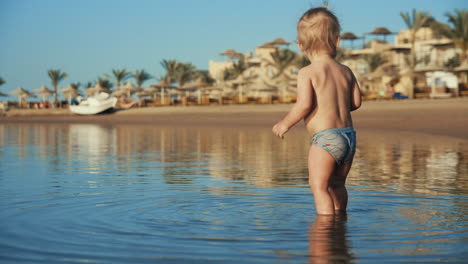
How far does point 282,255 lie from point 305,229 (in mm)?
869

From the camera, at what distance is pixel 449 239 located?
4.29 m

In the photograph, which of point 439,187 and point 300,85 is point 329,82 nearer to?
point 300,85

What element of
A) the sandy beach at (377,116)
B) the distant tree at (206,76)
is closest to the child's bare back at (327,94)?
the sandy beach at (377,116)

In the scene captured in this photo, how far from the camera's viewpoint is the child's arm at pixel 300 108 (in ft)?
15.1

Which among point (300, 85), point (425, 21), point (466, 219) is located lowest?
point (466, 219)

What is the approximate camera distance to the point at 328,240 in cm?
421

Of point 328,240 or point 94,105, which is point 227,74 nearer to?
point 94,105

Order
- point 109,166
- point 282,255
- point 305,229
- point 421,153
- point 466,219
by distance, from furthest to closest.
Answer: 1. point 421,153
2. point 109,166
3. point 466,219
4. point 305,229
5. point 282,255

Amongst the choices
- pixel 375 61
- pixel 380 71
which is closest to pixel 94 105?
pixel 380 71

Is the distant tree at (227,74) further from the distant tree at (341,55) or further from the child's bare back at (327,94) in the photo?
the child's bare back at (327,94)

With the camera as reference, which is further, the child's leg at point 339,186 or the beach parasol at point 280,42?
the beach parasol at point 280,42

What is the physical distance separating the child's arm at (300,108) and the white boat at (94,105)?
54693 millimetres

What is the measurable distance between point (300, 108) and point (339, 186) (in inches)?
26.4

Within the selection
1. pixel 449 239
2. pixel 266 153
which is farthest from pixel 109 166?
pixel 449 239
